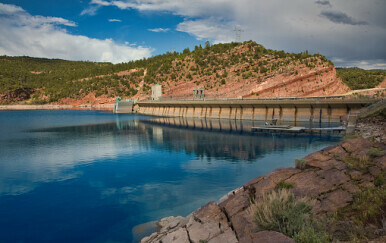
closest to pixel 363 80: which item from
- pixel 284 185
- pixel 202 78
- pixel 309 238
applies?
pixel 202 78

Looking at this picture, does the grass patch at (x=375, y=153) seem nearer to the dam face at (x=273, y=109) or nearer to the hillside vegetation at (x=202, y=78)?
the dam face at (x=273, y=109)

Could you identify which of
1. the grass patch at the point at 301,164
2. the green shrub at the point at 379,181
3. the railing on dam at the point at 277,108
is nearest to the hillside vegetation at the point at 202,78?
the railing on dam at the point at 277,108

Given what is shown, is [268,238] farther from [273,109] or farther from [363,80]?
[363,80]

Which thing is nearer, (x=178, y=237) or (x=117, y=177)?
(x=178, y=237)

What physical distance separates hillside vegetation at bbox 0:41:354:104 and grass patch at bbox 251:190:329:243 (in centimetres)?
8211

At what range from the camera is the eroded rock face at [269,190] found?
9646mm

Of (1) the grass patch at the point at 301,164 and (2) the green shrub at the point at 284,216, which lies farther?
(1) the grass patch at the point at 301,164

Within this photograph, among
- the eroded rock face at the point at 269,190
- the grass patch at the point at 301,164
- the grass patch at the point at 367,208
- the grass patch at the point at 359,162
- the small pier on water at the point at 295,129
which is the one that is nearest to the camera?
the grass patch at the point at 367,208

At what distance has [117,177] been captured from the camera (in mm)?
23312

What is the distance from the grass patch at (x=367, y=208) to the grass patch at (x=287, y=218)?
1.48 metres

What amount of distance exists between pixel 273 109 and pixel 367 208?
46017 mm

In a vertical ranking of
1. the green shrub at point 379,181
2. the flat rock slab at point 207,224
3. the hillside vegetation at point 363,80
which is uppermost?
the hillside vegetation at point 363,80

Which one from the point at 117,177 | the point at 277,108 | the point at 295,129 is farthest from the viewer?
the point at 277,108

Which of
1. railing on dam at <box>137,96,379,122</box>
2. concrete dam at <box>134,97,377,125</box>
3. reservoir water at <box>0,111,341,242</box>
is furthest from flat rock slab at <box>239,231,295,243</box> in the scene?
railing on dam at <box>137,96,379,122</box>
